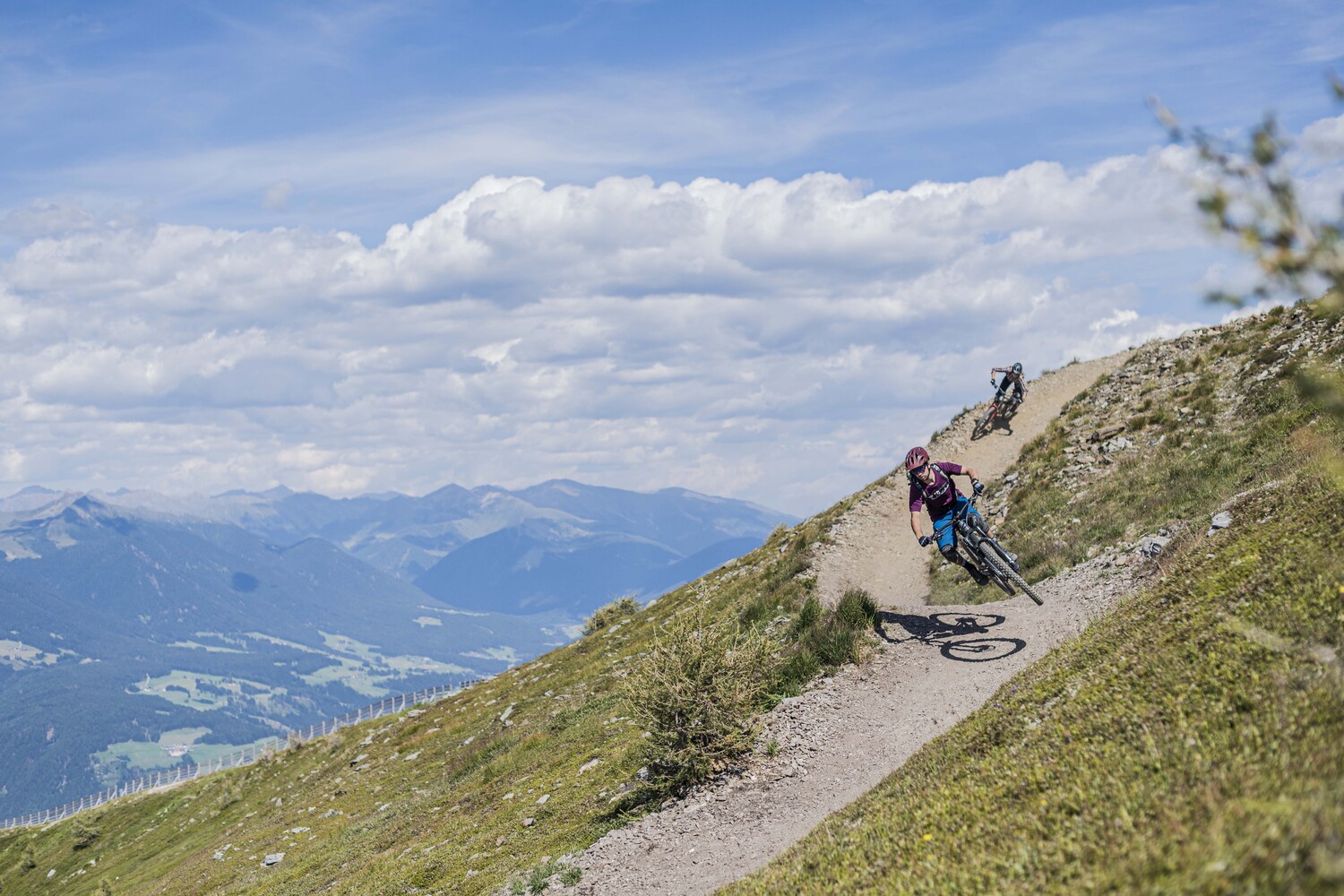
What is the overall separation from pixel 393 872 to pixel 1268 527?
652 inches

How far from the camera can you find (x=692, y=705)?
1430 cm

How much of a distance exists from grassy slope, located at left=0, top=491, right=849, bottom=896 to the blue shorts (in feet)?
13.1

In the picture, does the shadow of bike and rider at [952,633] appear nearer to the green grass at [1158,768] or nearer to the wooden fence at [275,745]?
the green grass at [1158,768]

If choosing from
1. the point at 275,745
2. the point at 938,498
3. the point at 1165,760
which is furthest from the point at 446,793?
the point at 275,745

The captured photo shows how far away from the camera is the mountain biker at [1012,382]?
47.1 m

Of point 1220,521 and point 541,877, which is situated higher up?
point 1220,521

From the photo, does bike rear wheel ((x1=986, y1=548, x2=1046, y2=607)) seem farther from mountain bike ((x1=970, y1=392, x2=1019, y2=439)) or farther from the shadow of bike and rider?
mountain bike ((x1=970, y1=392, x2=1019, y2=439))

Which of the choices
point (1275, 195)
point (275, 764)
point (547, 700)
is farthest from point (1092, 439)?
point (275, 764)

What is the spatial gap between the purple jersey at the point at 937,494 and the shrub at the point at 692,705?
5.64 meters

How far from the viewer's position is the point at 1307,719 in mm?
6145

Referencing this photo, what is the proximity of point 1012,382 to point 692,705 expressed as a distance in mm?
38632

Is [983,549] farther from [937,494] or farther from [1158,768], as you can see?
[1158,768]

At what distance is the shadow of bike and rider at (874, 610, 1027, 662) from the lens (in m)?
16.3

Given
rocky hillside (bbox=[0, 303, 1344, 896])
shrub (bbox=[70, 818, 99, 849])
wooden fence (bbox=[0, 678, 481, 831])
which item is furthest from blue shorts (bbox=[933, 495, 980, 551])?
shrub (bbox=[70, 818, 99, 849])
